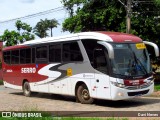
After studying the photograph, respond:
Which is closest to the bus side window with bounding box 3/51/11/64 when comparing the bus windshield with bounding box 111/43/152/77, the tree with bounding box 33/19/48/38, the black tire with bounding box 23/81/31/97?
the black tire with bounding box 23/81/31/97

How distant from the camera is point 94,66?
16.2m

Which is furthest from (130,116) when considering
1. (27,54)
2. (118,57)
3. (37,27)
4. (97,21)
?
(37,27)

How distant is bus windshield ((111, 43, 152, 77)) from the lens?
1539 cm

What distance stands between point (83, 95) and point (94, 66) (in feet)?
5.37

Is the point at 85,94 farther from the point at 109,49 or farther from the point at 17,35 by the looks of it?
the point at 17,35

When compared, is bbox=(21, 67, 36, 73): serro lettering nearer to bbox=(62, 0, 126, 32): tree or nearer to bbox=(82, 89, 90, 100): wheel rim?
bbox=(82, 89, 90, 100): wheel rim

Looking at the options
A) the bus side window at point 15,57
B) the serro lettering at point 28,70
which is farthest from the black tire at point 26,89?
the bus side window at point 15,57

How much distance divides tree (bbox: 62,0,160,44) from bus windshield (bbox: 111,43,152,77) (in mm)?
12628

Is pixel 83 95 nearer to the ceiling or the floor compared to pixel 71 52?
nearer to the floor

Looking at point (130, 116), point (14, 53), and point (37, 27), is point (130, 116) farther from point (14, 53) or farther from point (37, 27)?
point (37, 27)

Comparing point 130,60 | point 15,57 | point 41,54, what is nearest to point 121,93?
point 130,60

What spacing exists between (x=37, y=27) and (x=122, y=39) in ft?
300

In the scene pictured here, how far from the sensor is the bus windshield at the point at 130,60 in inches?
606

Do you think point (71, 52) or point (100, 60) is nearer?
point (100, 60)
